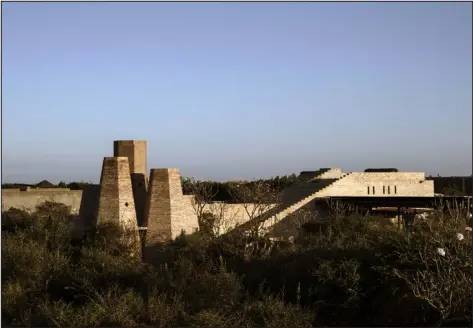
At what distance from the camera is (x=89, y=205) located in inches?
1035

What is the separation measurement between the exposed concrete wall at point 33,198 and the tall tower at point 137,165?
31.0ft

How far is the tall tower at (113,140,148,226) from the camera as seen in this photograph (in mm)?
26688

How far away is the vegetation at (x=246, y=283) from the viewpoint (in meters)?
16.4

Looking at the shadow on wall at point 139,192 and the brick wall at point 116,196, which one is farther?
the shadow on wall at point 139,192

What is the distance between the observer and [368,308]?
17.8 meters

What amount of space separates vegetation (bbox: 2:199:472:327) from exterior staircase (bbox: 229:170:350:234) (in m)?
6.73

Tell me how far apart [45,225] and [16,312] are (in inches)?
328

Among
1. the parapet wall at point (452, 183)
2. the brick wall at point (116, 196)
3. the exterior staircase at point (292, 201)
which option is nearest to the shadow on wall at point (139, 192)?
the brick wall at point (116, 196)

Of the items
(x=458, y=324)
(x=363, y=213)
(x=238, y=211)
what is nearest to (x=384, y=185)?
(x=363, y=213)

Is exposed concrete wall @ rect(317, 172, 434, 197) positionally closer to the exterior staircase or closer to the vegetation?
the exterior staircase

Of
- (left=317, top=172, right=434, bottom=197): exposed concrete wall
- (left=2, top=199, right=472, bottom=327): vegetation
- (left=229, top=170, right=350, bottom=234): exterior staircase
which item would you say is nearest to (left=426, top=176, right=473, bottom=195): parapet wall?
(left=317, top=172, right=434, bottom=197): exposed concrete wall

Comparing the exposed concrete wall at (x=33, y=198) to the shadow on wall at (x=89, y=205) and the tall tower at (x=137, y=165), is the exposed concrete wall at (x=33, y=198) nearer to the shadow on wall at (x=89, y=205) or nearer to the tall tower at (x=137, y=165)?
the shadow on wall at (x=89, y=205)

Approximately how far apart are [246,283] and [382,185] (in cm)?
2364

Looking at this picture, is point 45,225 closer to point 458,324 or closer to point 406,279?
point 406,279
